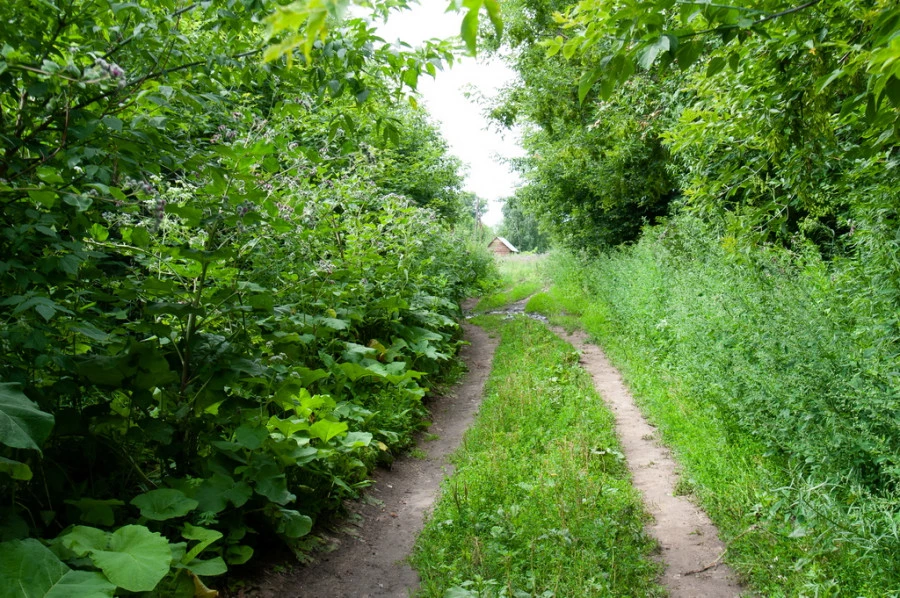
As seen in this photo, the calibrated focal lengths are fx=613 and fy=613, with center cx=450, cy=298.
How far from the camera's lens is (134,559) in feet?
8.78

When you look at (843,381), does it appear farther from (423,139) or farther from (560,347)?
(423,139)

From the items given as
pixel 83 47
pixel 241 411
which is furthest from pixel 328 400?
pixel 83 47

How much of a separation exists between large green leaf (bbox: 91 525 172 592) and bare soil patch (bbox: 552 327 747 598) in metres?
3.06

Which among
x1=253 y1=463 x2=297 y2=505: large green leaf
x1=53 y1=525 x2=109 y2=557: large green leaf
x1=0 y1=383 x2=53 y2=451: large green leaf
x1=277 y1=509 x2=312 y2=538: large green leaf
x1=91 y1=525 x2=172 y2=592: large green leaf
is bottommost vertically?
x1=277 y1=509 x2=312 y2=538: large green leaf

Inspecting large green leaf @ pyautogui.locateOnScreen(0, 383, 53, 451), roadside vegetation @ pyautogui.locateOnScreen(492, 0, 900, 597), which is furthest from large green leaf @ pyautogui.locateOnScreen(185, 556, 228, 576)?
roadside vegetation @ pyautogui.locateOnScreen(492, 0, 900, 597)

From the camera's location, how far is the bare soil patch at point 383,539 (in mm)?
4180

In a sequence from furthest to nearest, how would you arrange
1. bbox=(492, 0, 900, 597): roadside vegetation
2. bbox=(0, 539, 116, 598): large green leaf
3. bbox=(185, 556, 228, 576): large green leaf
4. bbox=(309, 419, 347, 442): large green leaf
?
bbox=(309, 419, 347, 442): large green leaf → bbox=(185, 556, 228, 576): large green leaf → bbox=(492, 0, 900, 597): roadside vegetation → bbox=(0, 539, 116, 598): large green leaf

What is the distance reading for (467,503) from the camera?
5117 millimetres

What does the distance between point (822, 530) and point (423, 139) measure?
18381 millimetres

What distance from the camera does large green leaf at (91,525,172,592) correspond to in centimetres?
255

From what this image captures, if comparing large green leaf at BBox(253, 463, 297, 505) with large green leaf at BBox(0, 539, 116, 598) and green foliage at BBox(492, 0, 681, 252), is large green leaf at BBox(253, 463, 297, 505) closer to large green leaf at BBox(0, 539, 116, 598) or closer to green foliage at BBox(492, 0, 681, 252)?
large green leaf at BBox(0, 539, 116, 598)

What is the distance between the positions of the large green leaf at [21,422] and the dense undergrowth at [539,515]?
2.47 m

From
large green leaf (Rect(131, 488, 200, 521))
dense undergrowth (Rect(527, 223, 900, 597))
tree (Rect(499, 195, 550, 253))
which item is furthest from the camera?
tree (Rect(499, 195, 550, 253))

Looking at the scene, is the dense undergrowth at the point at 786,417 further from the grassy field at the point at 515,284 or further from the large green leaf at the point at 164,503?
the grassy field at the point at 515,284
